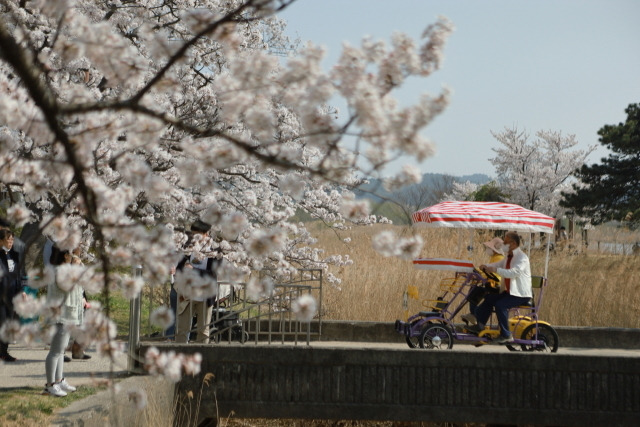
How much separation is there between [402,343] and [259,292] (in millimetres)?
8330

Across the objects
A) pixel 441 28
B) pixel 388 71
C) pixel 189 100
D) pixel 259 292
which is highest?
pixel 189 100

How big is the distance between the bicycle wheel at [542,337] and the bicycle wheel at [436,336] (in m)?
1.02

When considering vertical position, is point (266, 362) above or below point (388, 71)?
below

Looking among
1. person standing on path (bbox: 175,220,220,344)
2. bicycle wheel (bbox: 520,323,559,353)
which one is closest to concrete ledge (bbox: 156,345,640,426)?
person standing on path (bbox: 175,220,220,344)

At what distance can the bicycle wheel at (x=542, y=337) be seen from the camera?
1096cm

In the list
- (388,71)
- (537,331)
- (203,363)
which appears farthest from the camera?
(537,331)

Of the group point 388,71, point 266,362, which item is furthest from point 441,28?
point 266,362

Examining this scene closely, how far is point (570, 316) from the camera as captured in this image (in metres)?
14.4

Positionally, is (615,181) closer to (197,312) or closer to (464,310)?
(464,310)

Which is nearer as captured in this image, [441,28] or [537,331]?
[441,28]

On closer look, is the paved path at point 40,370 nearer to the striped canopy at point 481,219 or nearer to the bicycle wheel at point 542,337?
the striped canopy at point 481,219

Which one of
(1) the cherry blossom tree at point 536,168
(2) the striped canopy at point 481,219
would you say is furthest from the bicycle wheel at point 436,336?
(1) the cherry blossom tree at point 536,168

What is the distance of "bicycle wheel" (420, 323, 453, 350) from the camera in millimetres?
10617

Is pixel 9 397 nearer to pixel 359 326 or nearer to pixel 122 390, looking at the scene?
pixel 122 390
